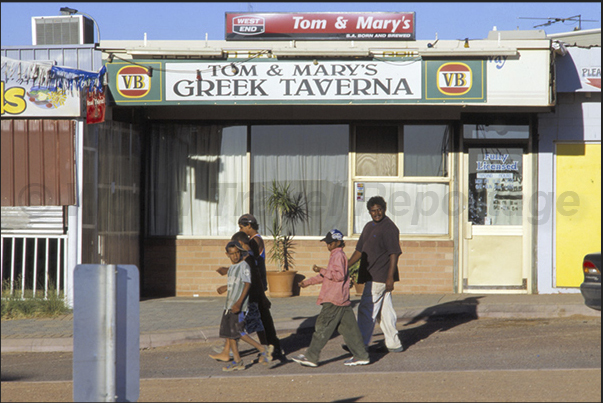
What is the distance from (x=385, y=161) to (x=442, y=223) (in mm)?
1525

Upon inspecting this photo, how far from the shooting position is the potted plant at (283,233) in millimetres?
Answer: 12125

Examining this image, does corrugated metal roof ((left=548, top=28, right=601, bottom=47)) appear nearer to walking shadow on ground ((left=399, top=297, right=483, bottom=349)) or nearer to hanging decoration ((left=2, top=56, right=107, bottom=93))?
walking shadow on ground ((left=399, top=297, right=483, bottom=349))

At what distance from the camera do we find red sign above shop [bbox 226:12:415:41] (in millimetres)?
11453

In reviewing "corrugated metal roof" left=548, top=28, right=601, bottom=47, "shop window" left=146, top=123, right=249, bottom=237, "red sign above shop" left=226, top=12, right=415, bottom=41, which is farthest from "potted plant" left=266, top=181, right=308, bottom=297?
"corrugated metal roof" left=548, top=28, right=601, bottom=47

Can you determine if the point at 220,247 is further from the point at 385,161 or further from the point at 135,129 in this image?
the point at 385,161

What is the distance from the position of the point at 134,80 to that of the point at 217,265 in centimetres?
361

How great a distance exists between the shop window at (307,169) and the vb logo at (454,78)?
223cm

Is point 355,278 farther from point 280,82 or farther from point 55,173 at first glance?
point 55,173

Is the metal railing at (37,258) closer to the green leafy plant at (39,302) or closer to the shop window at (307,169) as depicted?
the green leafy plant at (39,302)

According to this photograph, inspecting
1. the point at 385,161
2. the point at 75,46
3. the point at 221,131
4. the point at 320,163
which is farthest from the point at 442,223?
the point at 75,46

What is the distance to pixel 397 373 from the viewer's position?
671 cm

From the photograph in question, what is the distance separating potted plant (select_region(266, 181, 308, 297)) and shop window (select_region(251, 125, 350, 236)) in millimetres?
94

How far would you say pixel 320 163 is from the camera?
41.3 ft

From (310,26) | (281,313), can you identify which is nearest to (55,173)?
(281,313)
